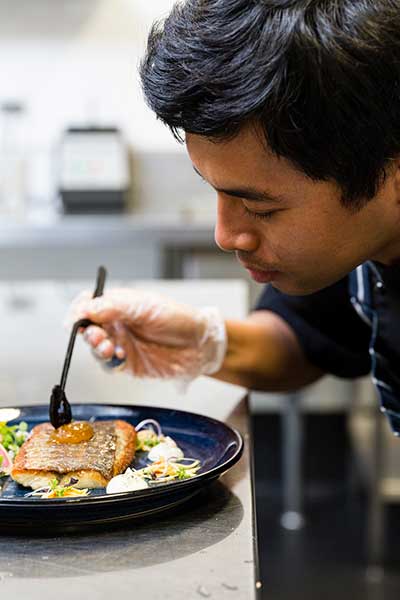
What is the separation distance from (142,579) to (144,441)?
363 millimetres

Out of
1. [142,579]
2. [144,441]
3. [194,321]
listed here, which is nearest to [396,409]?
[194,321]

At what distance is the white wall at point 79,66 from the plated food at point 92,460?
336cm

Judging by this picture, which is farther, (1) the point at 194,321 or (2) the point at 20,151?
(2) the point at 20,151

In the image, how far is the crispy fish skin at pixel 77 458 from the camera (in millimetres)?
1051

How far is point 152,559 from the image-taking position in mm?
909

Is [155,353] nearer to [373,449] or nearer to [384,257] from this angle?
[384,257]

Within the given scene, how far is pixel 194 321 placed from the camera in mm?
1660

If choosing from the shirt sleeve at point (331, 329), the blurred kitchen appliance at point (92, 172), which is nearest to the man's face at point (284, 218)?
the shirt sleeve at point (331, 329)

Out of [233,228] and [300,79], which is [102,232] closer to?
[233,228]

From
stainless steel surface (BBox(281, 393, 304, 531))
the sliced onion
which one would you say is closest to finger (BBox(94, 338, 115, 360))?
the sliced onion

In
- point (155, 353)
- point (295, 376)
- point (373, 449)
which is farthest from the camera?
point (373, 449)

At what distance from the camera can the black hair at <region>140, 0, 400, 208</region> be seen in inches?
40.9

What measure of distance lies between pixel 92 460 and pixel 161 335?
0.60 meters

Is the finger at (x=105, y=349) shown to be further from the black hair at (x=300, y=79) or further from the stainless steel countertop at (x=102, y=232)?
the stainless steel countertop at (x=102, y=232)
